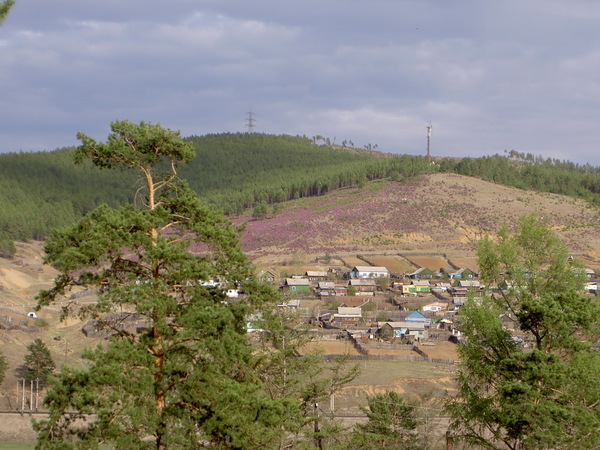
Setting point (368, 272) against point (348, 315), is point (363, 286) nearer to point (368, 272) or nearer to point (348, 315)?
point (368, 272)

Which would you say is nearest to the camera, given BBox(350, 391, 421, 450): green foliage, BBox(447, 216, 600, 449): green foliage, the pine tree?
the pine tree

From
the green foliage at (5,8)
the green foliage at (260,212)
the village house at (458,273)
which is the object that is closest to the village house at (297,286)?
the village house at (458,273)

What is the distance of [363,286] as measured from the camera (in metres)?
81.4

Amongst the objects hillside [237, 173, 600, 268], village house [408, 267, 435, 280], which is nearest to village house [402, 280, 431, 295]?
village house [408, 267, 435, 280]

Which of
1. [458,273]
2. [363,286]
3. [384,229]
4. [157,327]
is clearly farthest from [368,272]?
[157,327]

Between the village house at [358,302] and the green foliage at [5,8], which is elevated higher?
the green foliage at [5,8]

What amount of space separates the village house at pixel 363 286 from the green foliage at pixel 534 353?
58.6 m

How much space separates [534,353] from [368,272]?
230 feet

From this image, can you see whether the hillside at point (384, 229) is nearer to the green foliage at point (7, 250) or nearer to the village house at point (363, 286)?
the green foliage at point (7, 250)

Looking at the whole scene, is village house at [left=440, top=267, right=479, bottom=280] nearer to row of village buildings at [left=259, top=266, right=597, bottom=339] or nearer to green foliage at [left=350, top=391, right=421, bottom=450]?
row of village buildings at [left=259, top=266, right=597, bottom=339]

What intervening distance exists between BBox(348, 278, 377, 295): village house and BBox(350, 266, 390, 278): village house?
2.70 metres

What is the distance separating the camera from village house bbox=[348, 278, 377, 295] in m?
79.1

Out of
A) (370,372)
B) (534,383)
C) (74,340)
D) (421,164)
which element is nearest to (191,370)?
(534,383)

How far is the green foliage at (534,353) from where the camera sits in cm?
1658
